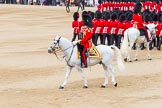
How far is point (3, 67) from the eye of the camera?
18.0 m

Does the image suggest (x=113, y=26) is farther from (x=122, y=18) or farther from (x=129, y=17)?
(x=129, y=17)

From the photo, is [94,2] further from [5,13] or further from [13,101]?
[13,101]

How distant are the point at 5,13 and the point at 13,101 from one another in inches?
1261

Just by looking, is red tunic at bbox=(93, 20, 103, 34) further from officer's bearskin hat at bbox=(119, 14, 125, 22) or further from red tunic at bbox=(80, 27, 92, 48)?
red tunic at bbox=(80, 27, 92, 48)

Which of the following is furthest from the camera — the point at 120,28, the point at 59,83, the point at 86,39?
the point at 120,28

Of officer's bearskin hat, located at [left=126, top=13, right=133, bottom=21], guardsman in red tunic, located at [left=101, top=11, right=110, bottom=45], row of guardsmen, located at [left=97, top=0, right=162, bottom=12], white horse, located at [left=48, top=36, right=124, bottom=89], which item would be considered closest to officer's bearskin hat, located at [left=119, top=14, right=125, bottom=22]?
officer's bearskin hat, located at [left=126, top=13, right=133, bottom=21]

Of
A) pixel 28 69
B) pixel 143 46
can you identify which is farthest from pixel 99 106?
pixel 143 46

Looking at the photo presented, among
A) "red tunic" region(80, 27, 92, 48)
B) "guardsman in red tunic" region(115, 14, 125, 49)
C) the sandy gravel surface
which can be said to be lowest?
the sandy gravel surface

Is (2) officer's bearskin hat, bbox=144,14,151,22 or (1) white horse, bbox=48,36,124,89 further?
(2) officer's bearskin hat, bbox=144,14,151,22

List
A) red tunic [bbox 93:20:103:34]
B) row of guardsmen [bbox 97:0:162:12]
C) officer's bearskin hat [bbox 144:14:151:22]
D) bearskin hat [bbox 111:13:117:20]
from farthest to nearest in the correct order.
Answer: row of guardsmen [bbox 97:0:162:12], officer's bearskin hat [bbox 144:14:151:22], red tunic [bbox 93:20:103:34], bearskin hat [bbox 111:13:117:20]

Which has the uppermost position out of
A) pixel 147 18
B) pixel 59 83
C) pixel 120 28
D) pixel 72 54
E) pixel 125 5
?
pixel 125 5

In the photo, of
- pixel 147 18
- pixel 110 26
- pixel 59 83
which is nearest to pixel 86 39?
pixel 59 83

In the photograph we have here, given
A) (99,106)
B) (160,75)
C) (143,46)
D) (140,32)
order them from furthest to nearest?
(143,46) → (140,32) → (160,75) → (99,106)

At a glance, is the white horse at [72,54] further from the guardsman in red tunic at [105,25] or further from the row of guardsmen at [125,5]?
the row of guardsmen at [125,5]
